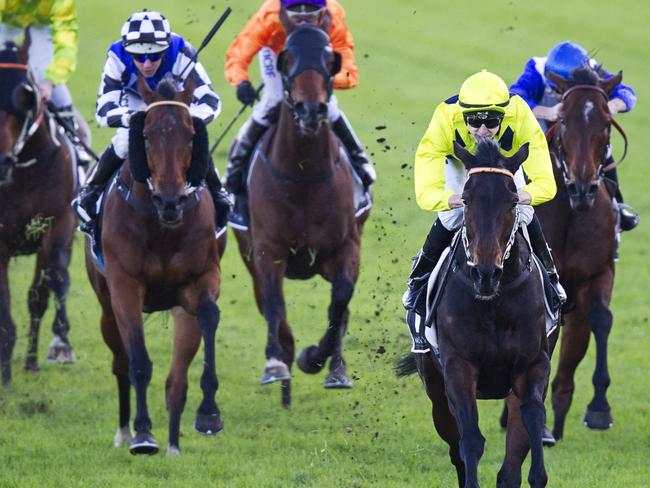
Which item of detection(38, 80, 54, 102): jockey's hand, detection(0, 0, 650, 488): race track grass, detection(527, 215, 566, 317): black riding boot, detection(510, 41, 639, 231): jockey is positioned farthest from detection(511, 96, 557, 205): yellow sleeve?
detection(38, 80, 54, 102): jockey's hand

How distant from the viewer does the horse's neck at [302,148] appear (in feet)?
32.4

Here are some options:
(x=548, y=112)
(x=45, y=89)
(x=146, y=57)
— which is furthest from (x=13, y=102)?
(x=548, y=112)

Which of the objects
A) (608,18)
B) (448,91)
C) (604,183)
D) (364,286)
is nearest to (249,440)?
(604,183)

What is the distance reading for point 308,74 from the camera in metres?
9.43

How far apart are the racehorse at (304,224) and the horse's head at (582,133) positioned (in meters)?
1.74

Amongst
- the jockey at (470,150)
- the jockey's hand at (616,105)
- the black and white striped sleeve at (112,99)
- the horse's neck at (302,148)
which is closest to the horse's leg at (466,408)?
the jockey at (470,150)

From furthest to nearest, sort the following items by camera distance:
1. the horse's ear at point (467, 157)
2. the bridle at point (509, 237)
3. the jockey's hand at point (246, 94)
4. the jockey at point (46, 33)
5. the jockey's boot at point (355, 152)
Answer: the jockey at point (46, 33) → the jockey's boot at point (355, 152) → the jockey's hand at point (246, 94) → the horse's ear at point (467, 157) → the bridle at point (509, 237)

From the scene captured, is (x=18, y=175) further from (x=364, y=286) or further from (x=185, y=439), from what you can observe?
(x=364, y=286)

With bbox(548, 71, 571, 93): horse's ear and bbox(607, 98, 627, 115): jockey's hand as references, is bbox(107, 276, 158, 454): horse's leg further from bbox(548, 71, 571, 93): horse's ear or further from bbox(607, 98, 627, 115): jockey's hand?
bbox(607, 98, 627, 115): jockey's hand

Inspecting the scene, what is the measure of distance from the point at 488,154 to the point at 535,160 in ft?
1.89

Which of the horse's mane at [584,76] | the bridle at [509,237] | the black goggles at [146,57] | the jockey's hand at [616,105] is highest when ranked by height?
the black goggles at [146,57]

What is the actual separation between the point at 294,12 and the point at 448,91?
15937 mm

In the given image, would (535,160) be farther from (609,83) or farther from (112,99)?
(112,99)

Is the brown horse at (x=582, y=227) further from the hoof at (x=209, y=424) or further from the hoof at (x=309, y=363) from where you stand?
the hoof at (x=209, y=424)
